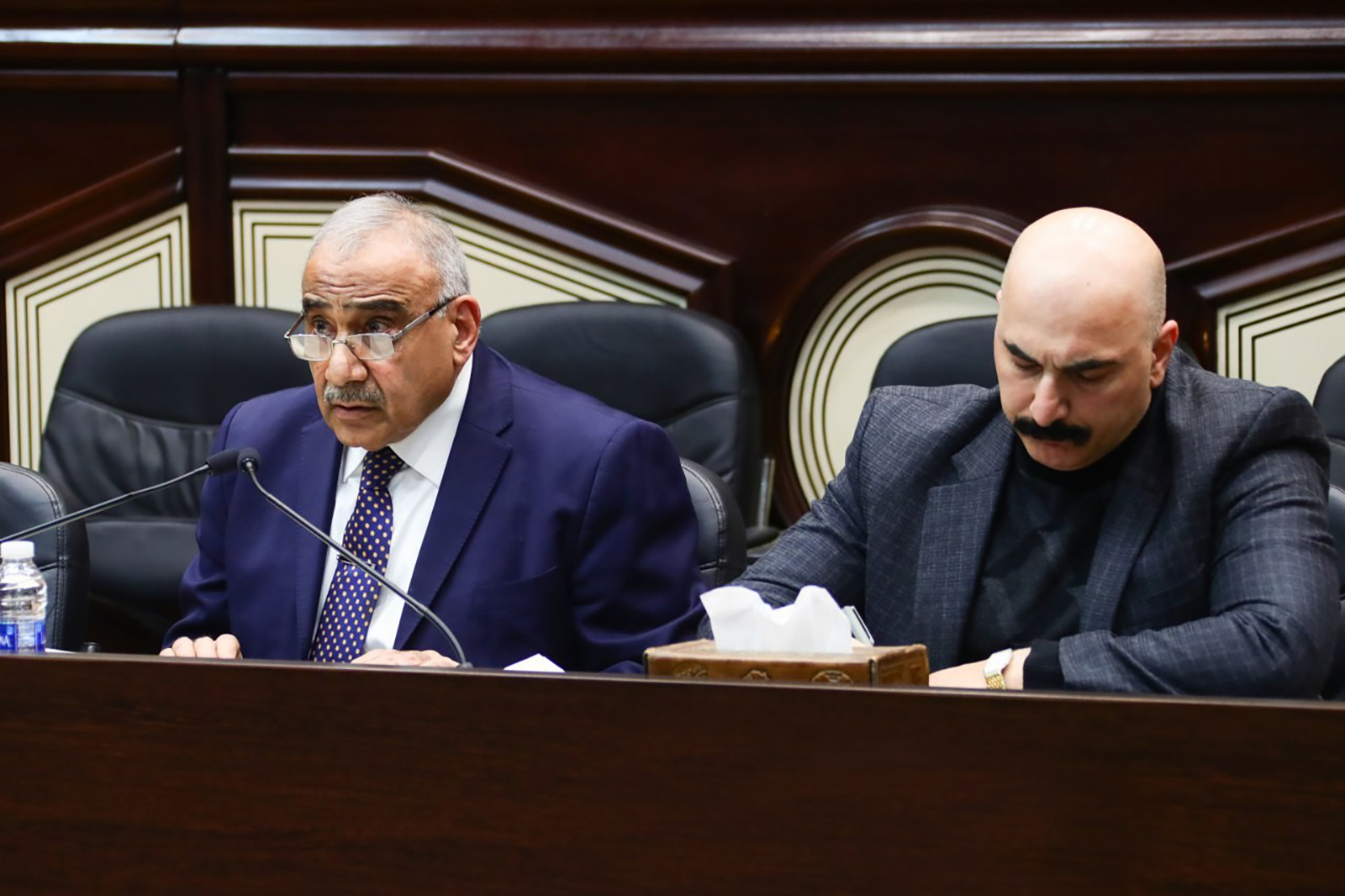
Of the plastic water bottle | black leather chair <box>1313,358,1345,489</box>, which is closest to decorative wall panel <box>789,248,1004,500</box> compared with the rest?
black leather chair <box>1313,358,1345,489</box>

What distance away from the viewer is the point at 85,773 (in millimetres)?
1257

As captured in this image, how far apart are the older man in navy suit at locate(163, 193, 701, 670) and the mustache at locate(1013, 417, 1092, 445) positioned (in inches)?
Result: 20.2

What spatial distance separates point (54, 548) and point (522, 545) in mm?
631

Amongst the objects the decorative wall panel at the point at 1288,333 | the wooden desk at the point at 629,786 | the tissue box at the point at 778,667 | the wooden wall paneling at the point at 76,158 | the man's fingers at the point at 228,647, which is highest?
the wooden wall paneling at the point at 76,158

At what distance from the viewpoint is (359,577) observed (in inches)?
82.0

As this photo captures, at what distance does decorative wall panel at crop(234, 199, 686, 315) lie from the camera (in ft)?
11.8

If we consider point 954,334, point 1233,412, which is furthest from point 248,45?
point 1233,412

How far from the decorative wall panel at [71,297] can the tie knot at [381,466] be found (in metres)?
1.73

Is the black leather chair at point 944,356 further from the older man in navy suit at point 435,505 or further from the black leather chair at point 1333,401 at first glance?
the older man in navy suit at point 435,505

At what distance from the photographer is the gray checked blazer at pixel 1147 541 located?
1.68 meters

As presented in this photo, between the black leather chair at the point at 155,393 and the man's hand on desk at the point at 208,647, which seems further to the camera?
the black leather chair at the point at 155,393

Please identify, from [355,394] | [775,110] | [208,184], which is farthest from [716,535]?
[208,184]

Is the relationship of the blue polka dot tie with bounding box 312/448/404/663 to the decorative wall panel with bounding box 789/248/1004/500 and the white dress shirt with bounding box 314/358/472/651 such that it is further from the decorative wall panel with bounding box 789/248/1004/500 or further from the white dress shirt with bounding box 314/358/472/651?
the decorative wall panel with bounding box 789/248/1004/500

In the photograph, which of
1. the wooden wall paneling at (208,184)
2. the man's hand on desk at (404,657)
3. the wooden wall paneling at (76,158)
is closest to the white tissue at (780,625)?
the man's hand on desk at (404,657)
